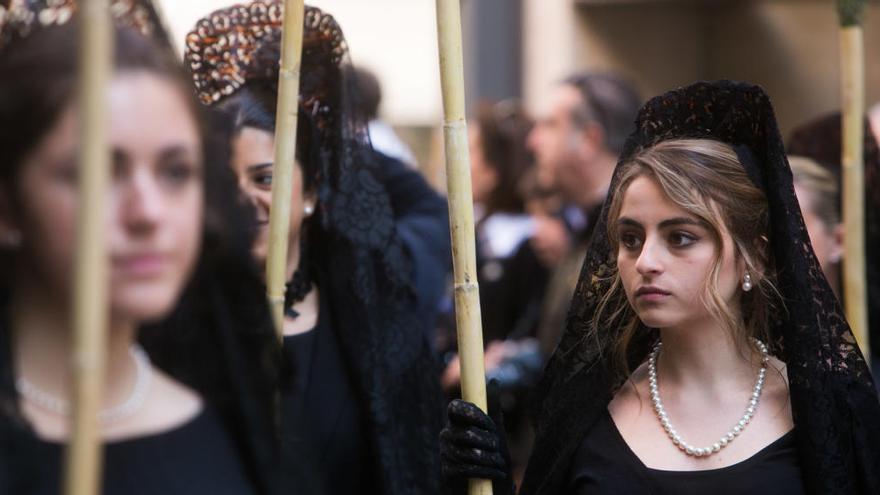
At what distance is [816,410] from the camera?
2604 millimetres

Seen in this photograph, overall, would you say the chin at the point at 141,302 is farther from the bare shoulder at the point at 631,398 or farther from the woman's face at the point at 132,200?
the bare shoulder at the point at 631,398

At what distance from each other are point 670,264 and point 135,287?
4.10 feet

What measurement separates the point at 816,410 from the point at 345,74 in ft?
4.13

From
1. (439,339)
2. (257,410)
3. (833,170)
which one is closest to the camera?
(257,410)

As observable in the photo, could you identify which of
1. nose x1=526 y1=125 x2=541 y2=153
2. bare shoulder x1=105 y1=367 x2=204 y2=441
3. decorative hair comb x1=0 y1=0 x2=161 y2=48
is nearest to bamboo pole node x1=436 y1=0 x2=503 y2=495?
decorative hair comb x1=0 y1=0 x2=161 y2=48

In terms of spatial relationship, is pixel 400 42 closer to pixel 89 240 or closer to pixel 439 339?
pixel 439 339

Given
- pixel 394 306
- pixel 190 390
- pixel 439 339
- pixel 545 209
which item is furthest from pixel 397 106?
pixel 190 390

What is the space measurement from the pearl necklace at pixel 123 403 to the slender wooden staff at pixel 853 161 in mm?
2075

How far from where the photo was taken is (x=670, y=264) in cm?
268

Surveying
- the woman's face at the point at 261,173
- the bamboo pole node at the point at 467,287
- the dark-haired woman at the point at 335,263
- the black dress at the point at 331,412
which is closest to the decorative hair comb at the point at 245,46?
the dark-haired woman at the point at 335,263

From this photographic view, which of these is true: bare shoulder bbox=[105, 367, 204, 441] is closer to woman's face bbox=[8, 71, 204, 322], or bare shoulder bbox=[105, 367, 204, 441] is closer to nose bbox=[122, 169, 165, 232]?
woman's face bbox=[8, 71, 204, 322]

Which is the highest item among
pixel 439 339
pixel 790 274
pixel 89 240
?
pixel 89 240

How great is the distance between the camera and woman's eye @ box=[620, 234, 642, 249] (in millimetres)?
2752

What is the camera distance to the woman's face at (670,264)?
8.78 ft
